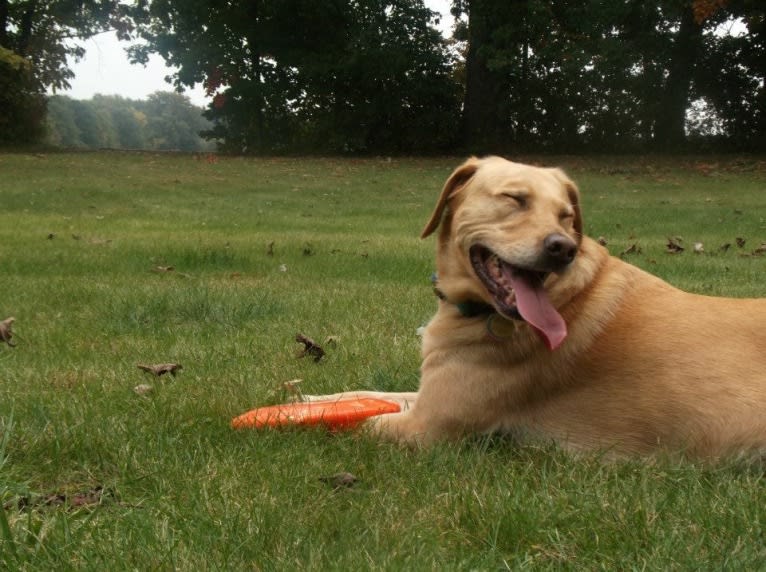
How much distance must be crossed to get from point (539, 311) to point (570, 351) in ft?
0.80

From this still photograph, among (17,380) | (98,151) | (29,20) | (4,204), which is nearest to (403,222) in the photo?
(4,204)

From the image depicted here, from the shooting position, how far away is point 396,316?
229 inches

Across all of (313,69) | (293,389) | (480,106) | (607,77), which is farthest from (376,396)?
(313,69)

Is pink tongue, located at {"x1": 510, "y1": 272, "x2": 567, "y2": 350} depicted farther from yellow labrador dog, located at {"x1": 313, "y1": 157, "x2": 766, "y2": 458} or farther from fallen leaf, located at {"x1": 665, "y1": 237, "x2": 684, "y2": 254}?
fallen leaf, located at {"x1": 665, "y1": 237, "x2": 684, "y2": 254}

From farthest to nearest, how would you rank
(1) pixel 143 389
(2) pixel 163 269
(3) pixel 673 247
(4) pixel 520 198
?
(3) pixel 673 247, (2) pixel 163 269, (1) pixel 143 389, (4) pixel 520 198

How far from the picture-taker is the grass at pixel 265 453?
2.17m

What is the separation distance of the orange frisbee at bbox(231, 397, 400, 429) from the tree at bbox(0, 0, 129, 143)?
32.2 meters

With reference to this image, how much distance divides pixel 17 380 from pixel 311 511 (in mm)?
2208

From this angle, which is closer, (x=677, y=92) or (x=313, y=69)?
(x=677, y=92)

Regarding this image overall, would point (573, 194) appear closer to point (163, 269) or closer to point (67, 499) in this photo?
point (67, 499)

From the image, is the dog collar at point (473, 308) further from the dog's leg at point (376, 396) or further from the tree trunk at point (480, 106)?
the tree trunk at point (480, 106)

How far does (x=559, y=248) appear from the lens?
313 cm

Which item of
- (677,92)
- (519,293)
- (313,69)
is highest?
(313,69)

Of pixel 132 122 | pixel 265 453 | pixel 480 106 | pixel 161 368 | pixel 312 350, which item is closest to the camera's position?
pixel 265 453
